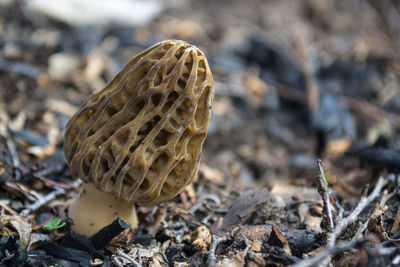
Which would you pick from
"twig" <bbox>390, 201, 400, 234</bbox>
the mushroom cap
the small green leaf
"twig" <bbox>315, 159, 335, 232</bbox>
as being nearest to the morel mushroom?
the mushroom cap

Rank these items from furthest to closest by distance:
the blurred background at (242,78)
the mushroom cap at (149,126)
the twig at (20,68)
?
the twig at (20,68) → the blurred background at (242,78) → the mushroom cap at (149,126)

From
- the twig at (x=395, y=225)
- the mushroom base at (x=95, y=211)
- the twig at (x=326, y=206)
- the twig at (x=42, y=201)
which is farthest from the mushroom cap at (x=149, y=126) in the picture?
the twig at (x=395, y=225)

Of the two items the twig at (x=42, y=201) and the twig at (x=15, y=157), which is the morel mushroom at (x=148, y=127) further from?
the twig at (x=15, y=157)

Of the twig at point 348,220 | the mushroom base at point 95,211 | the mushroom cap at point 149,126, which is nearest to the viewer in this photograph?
the twig at point 348,220

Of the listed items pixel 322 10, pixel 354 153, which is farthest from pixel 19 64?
pixel 322 10

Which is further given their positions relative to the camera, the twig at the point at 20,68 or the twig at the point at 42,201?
the twig at the point at 20,68

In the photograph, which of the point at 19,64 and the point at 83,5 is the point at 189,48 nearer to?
the point at 19,64

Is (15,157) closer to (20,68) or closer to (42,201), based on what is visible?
(42,201)

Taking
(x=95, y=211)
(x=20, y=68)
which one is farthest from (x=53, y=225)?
(x=20, y=68)
